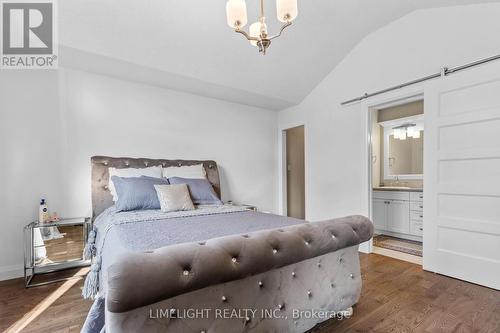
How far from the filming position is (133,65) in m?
2.80

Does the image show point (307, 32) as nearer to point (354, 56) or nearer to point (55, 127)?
point (354, 56)

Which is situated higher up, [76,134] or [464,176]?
[76,134]

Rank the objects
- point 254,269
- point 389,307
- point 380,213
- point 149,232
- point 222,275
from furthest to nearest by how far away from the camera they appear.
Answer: point 380,213 → point 389,307 → point 149,232 → point 254,269 → point 222,275

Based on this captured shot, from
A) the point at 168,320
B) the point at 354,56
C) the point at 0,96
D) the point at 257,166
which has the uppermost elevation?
the point at 354,56

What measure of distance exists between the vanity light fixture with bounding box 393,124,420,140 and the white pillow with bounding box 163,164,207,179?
344 centimetres

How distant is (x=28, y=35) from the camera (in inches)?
95.0

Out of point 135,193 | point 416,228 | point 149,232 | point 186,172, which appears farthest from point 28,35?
point 416,228

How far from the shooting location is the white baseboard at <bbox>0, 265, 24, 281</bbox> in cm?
253

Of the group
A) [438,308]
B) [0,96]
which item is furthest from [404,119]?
[0,96]

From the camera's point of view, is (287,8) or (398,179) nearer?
(287,8)

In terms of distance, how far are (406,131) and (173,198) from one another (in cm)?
402

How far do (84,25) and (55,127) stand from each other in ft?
3.94

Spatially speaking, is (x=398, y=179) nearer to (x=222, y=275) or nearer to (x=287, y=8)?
(x=287, y=8)

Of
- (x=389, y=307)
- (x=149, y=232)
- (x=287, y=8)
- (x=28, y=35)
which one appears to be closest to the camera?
(x=287, y=8)
